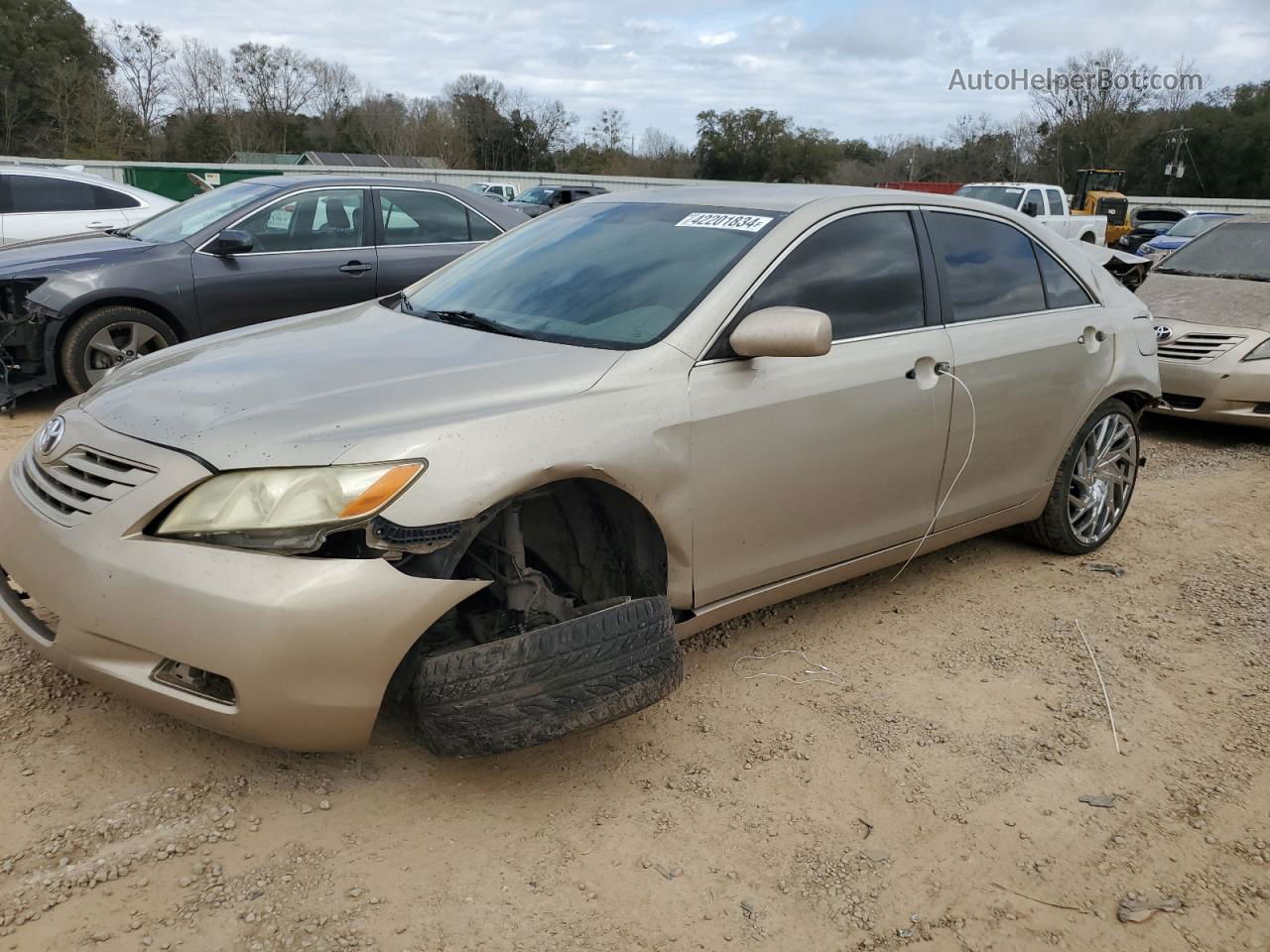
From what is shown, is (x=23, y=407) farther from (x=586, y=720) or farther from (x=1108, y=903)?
(x=1108, y=903)

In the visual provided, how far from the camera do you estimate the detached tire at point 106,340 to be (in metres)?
6.30

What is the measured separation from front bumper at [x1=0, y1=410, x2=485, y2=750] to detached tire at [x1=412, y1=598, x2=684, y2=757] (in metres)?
0.15

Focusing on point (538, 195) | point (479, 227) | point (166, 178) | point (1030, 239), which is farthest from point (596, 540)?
point (538, 195)

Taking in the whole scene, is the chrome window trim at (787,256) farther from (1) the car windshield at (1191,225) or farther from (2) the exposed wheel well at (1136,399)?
(1) the car windshield at (1191,225)

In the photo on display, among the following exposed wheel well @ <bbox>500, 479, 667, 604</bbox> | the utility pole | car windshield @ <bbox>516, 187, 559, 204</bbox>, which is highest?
the utility pole

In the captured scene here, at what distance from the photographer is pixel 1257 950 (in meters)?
2.33

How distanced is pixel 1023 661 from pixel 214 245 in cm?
567

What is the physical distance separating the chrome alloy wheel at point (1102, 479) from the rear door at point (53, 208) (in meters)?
8.82

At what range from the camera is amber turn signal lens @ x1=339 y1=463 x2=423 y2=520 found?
2.36 meters

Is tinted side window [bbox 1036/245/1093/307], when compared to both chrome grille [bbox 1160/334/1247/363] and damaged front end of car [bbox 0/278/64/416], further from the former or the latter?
damaged front end of car [bbox 0/278/64/416]

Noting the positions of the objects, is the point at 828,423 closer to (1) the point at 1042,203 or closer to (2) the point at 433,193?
(2) the point at 433,193

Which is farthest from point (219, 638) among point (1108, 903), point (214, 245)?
point (214, 245)

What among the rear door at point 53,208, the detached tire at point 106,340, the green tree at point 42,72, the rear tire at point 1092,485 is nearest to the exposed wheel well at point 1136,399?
the rear tire at point 1092,485

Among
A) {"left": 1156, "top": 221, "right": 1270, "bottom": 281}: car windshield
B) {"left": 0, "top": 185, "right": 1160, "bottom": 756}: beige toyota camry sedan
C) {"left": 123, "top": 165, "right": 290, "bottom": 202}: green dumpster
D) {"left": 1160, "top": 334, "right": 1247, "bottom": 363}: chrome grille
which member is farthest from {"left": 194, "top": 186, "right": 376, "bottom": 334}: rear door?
{"left": 123, "top": 165, "right": 290, "bottom": 202}: green dumpster
